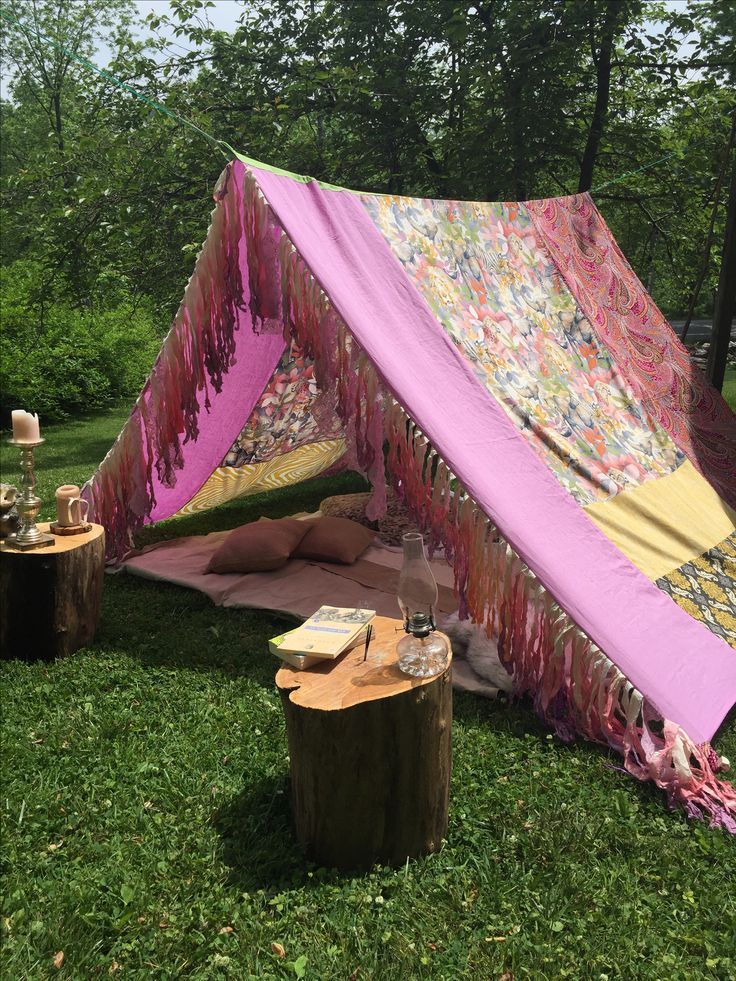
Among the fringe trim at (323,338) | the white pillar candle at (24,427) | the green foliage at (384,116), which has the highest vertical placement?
the green foliage at (384,116)

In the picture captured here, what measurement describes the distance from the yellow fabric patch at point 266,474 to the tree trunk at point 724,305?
289 centimetres

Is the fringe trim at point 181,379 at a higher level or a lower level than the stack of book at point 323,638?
higher

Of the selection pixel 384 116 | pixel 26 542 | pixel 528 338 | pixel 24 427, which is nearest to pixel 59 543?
pixel 26 542

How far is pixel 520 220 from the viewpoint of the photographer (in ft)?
15.0

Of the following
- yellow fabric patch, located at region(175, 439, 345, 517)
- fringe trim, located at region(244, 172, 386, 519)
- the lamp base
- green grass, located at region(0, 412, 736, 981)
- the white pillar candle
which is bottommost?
green grass, located at region(0, 412, 736, 981)

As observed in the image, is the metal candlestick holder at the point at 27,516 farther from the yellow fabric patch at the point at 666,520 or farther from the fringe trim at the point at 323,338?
the yellow fabric patch at the point at 666,520

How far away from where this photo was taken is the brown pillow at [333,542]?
4.23m

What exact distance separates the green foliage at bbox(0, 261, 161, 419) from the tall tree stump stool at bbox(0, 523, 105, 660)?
6783 millimetres

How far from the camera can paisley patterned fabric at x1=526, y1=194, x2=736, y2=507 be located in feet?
15.1

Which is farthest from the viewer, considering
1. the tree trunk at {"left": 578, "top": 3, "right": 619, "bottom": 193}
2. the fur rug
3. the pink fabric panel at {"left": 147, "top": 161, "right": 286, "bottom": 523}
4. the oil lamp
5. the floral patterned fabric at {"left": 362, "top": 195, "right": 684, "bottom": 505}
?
the tree trunk at {"left": 578, "top": 3, "right": 619, "bottom": 193}

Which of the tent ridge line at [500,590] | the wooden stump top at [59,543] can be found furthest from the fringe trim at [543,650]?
the wooden stump top at [59,543]

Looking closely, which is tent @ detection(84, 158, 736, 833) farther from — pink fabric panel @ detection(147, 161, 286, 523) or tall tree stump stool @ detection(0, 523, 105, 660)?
tall tree stump stool @ detection(0, 523, 105, 660)

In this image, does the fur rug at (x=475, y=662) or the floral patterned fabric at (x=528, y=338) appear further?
the floral patterned fabric at (x=528, y=338)

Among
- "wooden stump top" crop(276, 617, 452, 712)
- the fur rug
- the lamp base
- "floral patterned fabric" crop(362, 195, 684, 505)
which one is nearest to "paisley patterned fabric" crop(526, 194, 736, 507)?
"floral patterned fabric" crop(362, 195, 684, 505)
